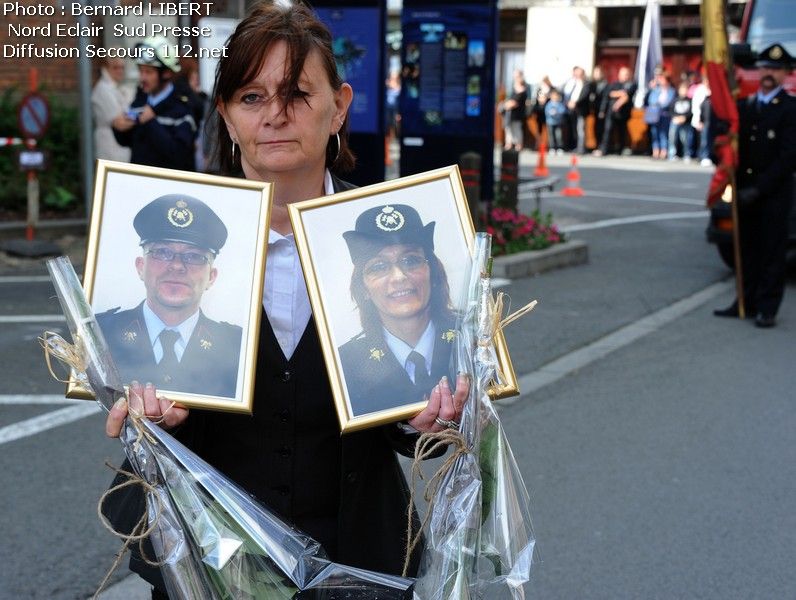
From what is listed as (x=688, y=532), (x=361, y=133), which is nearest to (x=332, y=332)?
(x=688, y=532)

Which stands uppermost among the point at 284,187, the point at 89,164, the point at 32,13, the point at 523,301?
the point at 32,13

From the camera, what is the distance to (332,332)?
206 centimetres

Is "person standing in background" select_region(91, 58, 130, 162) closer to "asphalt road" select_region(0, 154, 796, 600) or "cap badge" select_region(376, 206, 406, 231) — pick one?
"asphalt road" select_region(0, 154, 796, 600)

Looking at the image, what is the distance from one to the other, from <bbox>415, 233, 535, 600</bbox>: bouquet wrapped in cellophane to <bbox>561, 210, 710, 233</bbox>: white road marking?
1277cm

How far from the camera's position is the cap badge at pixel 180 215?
2086 mm

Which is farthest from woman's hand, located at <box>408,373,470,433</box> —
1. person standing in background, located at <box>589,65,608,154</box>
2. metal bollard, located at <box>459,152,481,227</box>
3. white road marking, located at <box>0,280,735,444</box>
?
person standing in background, located at <box>589,65,608,154</box>

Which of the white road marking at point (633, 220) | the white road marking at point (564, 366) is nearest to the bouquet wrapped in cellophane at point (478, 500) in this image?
the white road marking at point (564, 366)

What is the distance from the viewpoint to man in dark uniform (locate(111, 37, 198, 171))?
31.5ft

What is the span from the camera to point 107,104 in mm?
12742

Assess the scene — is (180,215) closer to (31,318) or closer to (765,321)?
(31,318)

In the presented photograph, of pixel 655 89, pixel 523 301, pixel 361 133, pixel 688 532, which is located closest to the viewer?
pixel 688 532

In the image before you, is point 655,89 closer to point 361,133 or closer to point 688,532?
point 361,133

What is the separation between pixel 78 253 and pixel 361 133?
365 centimetres

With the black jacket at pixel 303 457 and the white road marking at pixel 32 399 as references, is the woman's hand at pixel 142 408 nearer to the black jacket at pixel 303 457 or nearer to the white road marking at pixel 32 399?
the black jacket at pixel 303 457
